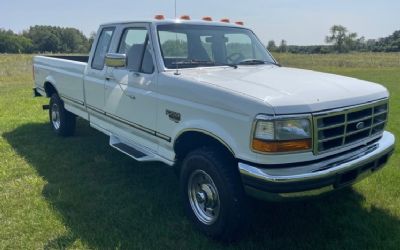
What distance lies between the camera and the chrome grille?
299 cm

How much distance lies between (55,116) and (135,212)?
3981 mm

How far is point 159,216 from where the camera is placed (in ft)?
13.1

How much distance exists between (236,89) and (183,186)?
3.83 ft

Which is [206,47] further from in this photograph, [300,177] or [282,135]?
[300,177]

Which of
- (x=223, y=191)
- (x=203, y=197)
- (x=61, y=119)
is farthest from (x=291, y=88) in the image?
(x=61, y=119)

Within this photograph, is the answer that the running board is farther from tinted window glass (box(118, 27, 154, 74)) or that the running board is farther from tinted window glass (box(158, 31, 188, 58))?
tinted window glass (box(158, 31, 188, 58))

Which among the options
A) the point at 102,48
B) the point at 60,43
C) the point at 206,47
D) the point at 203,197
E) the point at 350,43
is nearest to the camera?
the point at 203,197

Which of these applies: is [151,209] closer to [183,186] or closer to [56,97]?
[183,186]

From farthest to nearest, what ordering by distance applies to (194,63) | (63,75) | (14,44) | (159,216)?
1. (14,44)
2. (63,75)
3. (194,63)
4. (159,216)

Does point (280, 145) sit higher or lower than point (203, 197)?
higher

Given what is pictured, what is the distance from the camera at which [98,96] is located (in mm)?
5234

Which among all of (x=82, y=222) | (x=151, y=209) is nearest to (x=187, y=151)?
(x=151, y=209)

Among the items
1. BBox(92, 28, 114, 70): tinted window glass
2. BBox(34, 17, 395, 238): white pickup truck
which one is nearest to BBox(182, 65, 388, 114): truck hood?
BBox(34, 17, 395, 238): white pickup truck

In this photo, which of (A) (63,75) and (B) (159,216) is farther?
(A) (63,75)
